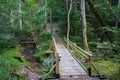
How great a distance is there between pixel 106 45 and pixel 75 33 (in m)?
13.8

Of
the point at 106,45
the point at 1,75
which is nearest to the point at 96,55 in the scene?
the point at 106,45

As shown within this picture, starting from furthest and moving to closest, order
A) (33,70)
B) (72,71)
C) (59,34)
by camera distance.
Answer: (59,34) → (33,70) → (72,71)

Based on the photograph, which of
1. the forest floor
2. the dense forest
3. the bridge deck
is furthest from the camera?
the dense forest

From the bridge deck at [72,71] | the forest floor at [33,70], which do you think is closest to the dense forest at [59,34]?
the forest floor at [33,70]

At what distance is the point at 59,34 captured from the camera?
30.6 m

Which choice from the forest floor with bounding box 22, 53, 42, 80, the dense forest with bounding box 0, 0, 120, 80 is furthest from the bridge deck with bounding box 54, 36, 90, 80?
the forest floor with bounding box 22, 53, 42, 80

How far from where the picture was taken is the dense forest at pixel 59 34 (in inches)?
469

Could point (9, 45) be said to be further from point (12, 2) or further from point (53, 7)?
point (53, 7)

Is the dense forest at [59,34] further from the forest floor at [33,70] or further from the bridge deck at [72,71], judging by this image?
the bridge deck at [72,71]

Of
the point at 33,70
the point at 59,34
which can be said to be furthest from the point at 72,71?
the point at 59,34

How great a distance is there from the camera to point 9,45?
1955cm

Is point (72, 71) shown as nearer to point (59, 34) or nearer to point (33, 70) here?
point (33, 70)

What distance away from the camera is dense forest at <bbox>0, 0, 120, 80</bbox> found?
11922 millimetres

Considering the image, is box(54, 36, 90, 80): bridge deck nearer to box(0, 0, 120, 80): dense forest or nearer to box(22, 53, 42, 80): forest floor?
box(0, 0, 120, 80): dense forest
